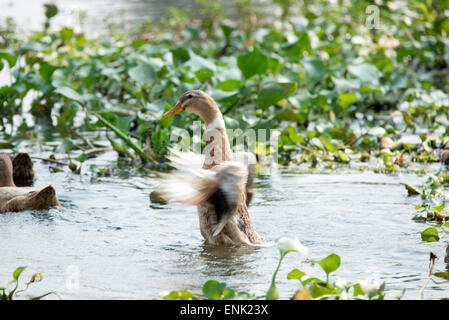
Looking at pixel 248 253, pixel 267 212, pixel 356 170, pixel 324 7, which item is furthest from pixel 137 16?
pixel 248 253

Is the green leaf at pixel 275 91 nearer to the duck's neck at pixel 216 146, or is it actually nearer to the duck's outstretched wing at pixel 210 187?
the duck's neck at pixel 216 146

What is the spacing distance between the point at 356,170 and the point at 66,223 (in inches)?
119

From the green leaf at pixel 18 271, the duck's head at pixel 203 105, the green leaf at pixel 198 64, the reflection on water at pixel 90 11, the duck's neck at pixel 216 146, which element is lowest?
the green leaf at pixel 18 271

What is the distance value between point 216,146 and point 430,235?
158 centimetres

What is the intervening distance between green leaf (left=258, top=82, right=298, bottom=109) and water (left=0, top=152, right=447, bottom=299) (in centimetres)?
75

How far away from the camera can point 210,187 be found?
14.2 feet

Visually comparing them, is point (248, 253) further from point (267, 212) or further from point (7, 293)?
point (7, 293)

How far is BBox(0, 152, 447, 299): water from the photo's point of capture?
13.7ft

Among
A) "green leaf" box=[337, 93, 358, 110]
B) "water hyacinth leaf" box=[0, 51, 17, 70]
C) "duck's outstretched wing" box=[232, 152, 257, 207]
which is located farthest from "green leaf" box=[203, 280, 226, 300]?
"water hyacinth leaf" box=[0, 51, 17, 70]

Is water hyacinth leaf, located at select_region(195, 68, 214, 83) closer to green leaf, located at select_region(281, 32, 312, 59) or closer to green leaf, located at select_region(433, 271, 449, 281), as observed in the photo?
green leaf, located at select_region(281, 32, 312, 59)

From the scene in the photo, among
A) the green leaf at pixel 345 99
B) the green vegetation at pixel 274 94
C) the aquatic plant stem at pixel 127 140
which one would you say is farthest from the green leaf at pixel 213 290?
the green leaf at pixel 345 99

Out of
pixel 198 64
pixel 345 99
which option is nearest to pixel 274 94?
pixel 345 99

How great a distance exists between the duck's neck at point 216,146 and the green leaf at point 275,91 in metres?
1.79

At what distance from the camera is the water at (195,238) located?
419 centimetres
